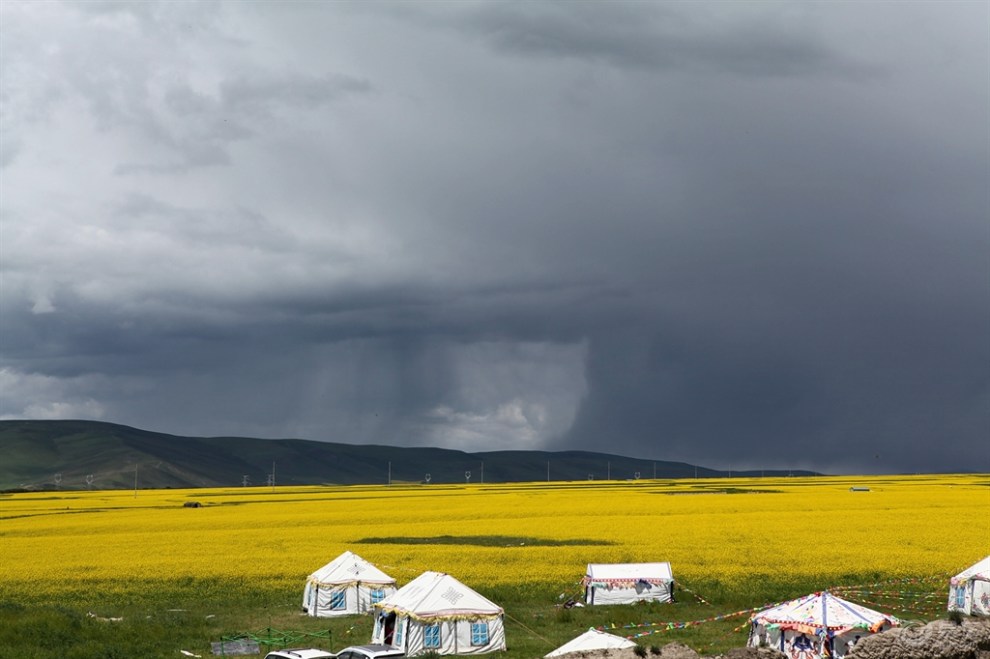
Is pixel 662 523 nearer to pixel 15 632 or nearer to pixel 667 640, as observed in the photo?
pixel 667 640

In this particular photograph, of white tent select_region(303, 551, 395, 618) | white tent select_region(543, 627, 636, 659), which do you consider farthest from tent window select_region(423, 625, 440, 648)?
white tent select_region(303, 551, 395, 618)

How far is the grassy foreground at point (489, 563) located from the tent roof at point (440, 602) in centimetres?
233

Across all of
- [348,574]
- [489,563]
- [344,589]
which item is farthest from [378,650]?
[489,563]

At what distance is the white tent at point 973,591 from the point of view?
155ft

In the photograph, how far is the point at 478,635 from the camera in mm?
43000

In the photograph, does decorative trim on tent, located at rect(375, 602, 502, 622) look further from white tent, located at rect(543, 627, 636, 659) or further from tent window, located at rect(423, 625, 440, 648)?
white tent, located at rect(543, 627, 636, 659)

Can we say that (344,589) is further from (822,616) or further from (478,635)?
(822,616)

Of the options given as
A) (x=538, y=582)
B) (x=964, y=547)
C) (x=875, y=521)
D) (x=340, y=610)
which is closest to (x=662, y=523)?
(x=875, y=521)

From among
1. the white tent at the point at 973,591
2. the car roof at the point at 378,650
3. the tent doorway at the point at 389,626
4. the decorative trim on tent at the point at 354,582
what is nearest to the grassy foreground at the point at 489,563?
the white tent at the point at 973,591

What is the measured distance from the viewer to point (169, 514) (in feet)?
373

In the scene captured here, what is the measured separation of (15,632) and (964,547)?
2221 inches

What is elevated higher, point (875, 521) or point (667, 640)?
point (875, 521)

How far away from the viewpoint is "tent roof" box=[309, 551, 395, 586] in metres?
51.4

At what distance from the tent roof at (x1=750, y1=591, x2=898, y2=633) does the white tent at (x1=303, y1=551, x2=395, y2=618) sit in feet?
66.9
